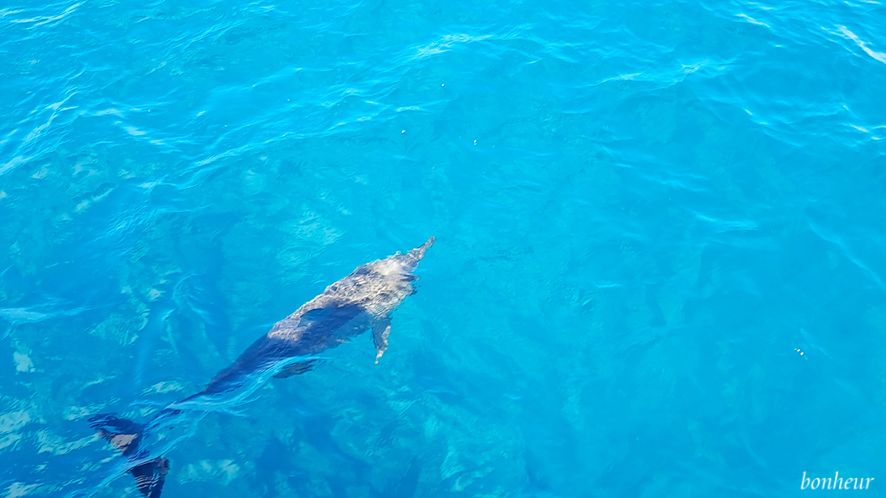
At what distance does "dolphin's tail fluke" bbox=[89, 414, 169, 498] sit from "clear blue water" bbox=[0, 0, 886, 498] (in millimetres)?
241

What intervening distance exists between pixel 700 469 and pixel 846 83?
13.8 metres

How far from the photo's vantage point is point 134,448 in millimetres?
11875

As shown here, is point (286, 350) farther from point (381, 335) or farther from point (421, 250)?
point (421, 250)

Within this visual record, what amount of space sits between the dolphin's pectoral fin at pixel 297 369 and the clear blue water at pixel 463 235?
0.93 feet

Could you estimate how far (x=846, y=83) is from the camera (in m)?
18.4

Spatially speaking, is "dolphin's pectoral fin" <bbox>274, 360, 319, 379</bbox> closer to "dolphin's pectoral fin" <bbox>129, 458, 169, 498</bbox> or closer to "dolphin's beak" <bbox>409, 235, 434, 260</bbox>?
"dolphin's pectoral fin" <bbox>129, 458, 169, 498</bbox>

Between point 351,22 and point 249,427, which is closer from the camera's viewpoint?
point 249,427

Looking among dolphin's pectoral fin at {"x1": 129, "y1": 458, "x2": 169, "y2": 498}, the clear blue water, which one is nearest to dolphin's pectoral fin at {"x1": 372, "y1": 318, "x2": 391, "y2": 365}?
the clear blue water

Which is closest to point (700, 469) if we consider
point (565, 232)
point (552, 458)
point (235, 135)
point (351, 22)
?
point (552, 458)

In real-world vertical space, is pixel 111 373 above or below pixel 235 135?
below

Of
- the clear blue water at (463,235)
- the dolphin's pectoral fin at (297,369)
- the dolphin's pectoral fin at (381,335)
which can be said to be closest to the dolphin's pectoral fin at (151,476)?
the clear blue water at (463,235)

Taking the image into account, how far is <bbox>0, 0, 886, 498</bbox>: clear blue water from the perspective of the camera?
1258 centimetres

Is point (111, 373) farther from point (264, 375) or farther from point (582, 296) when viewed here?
point (582, 296)

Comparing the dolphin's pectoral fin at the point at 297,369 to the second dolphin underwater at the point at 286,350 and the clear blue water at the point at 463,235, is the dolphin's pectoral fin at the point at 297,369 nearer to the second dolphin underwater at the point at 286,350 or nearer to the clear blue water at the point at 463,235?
the second dolphin underwater at the point at 286,350
